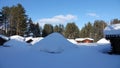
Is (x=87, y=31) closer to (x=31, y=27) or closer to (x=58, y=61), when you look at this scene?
(x=31, y=27)

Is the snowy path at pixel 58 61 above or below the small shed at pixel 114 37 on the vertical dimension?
below

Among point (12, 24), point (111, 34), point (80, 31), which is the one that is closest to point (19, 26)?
point (12, 24)

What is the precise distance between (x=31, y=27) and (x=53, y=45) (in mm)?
71065

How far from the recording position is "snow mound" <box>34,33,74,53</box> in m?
21.6

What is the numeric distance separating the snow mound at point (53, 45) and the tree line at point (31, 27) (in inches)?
1929

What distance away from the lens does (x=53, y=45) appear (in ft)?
73.4

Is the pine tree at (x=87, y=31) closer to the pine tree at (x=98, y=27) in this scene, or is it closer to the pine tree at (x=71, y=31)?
the pine tree at (x=98, y=27)

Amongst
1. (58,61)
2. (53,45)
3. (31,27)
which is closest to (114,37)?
(53,45)

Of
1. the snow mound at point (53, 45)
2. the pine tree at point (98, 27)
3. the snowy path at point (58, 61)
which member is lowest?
the snowy path at point (58, 61)

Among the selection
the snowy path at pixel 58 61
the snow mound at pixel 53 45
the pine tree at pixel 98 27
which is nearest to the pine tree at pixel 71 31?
the pine tree at pixel 98 27

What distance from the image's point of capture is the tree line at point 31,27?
72.4m

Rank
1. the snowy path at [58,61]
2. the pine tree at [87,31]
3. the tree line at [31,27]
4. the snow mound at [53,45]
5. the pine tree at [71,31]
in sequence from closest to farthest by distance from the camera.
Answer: the snowy path at [58,61] < the snow mound at [53,45] < the tree line at [31,27] < the pine tree at [71,31] < the pine tree at [87,31]

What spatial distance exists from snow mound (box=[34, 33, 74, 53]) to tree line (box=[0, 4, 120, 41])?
49.0 meters

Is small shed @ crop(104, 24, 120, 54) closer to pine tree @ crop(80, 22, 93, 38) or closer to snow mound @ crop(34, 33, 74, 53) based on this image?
snow mound @ crop(34, 33, 74, 53)
